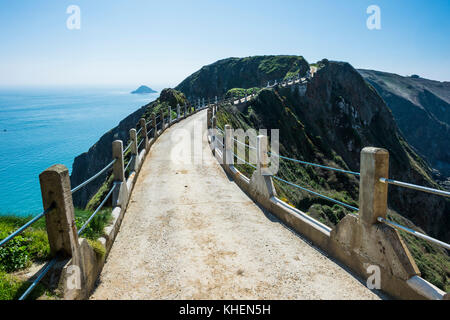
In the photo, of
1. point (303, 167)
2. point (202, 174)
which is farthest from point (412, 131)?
point (202, 174)

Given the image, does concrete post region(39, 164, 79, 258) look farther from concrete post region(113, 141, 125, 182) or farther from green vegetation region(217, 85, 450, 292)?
green vegetation region(217, 85, 450, 292)

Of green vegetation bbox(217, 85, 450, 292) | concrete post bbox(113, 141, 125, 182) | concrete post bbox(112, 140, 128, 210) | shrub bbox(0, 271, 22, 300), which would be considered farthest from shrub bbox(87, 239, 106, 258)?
green vegetation bbox(217, 85, 450, 292)

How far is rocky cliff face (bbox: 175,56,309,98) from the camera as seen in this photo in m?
81.9

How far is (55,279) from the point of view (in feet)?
10.3

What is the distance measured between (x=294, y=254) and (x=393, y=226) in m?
1.62

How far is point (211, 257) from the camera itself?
4.78 meters

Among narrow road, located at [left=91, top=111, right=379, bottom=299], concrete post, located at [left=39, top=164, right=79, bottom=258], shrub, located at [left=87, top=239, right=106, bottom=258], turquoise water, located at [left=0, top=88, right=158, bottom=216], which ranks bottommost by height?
turquoise water, located at [left=0, top=88, right=158, bottom=216]

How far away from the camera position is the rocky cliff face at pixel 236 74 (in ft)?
269

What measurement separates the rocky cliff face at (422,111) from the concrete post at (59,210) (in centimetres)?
14258

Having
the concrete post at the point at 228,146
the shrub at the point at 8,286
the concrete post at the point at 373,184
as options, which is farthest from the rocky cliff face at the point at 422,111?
the shrub at the point at 8,286

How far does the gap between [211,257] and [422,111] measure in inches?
6688

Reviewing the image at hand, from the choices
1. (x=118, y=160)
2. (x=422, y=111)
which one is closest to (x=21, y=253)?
(x=118, y=160)

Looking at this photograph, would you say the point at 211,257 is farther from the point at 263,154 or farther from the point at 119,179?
the point at 119,179

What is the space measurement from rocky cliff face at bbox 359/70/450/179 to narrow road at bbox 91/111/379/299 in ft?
455
